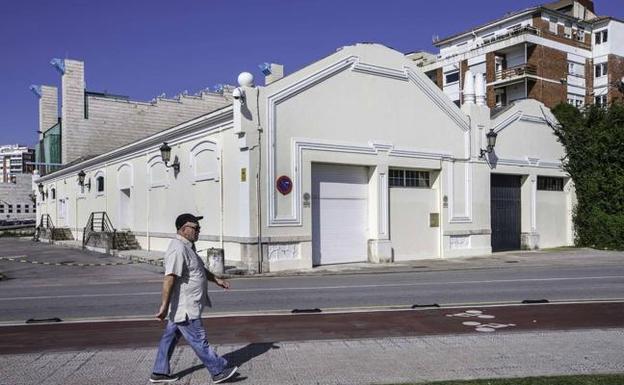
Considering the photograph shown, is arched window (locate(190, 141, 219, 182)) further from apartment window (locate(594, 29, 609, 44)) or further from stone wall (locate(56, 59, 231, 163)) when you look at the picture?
apartment window (locate(594, 29, 609, 44))

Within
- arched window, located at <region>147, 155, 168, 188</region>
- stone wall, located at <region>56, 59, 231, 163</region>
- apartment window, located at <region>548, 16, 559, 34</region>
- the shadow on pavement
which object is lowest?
the shadow on pavement

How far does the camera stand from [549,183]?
26438mm

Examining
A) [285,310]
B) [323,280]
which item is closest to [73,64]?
[323,280]

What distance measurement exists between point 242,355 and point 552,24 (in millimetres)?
50594

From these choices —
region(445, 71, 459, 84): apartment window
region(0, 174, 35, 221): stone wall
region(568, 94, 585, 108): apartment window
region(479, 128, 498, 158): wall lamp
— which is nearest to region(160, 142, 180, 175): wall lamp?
region(479, 128, 498, 158): wall lamp

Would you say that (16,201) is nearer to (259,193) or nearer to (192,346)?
(259,193)

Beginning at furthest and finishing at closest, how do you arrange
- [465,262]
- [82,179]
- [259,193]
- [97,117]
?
[97,117], [82,179], [465,262], [259,193]

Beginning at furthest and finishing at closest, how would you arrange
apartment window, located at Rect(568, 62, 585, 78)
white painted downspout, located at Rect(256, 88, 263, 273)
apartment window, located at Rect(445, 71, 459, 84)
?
apartment window, located at Rect(445, 71, 459, 84), apartment window, located at Rect(568, 62, 585, 78), white painted downspout, located at Rect(256, 88, 263, 273)

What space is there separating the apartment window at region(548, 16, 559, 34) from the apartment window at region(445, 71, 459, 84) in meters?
8.52

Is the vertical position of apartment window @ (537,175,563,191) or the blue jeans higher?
apartment window @ (537,175,563,191)

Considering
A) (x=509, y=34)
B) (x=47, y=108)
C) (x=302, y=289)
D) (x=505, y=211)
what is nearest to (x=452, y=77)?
(x=509, y=34)

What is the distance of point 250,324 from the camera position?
8.56 m

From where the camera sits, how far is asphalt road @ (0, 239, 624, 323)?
10.5 metres

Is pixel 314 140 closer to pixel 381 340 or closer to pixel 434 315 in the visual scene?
pixel 434 315
